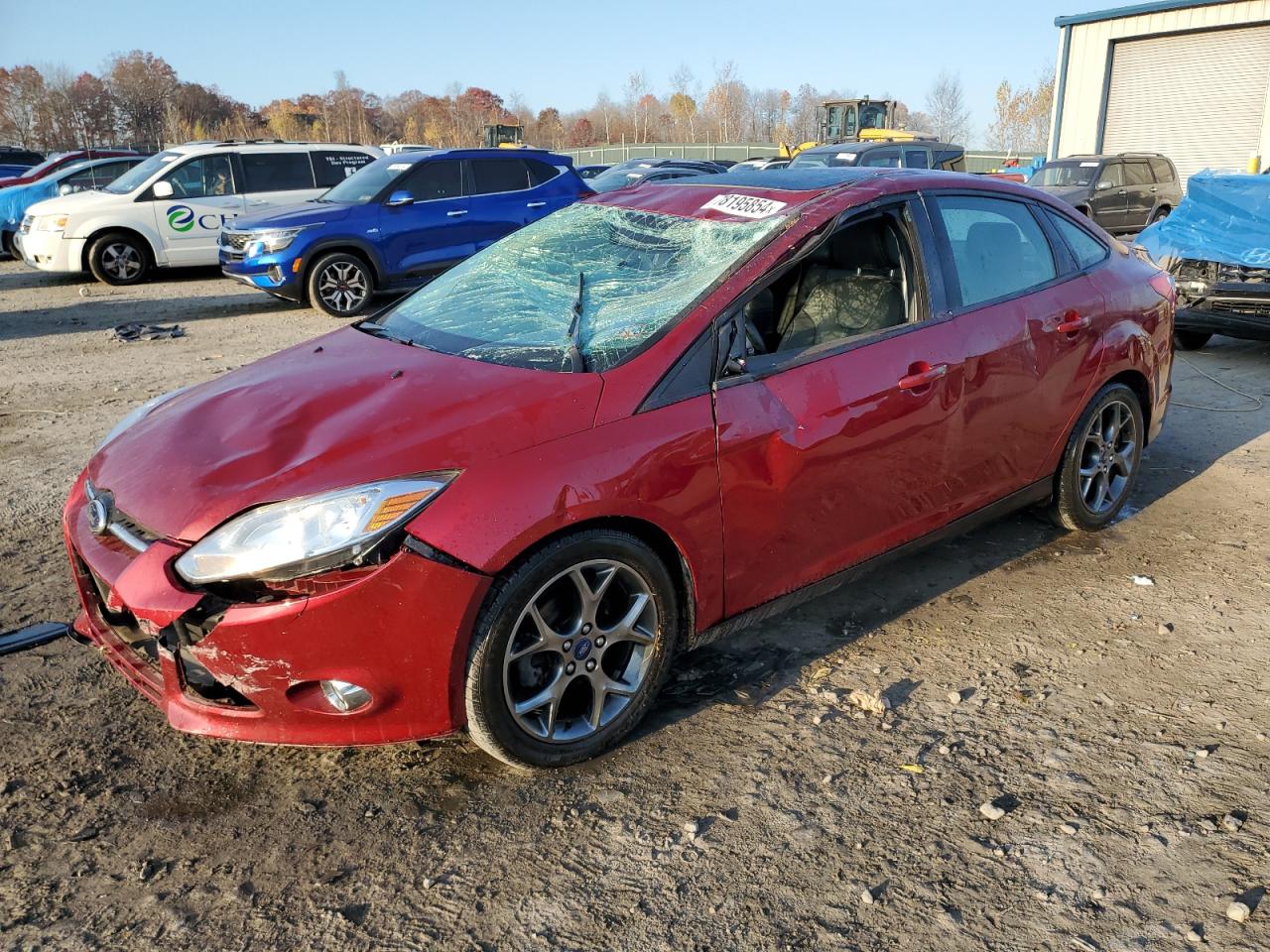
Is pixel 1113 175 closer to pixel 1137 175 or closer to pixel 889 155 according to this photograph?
pixel 1137 175

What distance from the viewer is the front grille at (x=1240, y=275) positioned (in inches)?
314

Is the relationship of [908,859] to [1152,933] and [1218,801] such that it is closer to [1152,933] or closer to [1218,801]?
[1152,933]

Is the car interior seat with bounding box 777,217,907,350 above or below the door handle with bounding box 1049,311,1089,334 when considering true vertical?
above

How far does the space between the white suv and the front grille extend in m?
11.2

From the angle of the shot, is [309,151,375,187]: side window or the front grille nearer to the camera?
the front grille

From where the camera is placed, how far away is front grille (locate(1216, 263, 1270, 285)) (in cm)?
798

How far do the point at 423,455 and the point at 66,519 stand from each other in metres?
1.40

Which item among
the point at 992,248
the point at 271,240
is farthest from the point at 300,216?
the point at 992,248

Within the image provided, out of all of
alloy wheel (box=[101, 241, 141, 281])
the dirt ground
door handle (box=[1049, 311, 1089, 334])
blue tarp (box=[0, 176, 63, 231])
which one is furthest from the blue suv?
door handle (box=[1049, 311, 1089, 334])

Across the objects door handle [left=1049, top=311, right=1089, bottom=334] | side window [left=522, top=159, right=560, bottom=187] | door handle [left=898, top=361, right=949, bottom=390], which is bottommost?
door handle [left=898, top=361, right=949, bottom=390]

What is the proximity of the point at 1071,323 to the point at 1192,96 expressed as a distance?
24.2 meters

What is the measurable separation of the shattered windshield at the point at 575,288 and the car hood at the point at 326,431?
0.60ft

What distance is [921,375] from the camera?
361 centimetres

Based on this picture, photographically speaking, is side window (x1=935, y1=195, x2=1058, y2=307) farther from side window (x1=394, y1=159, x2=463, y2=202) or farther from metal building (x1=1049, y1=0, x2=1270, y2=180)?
metal building (x1=1049, y1=0, x2=1270, y2=180)
